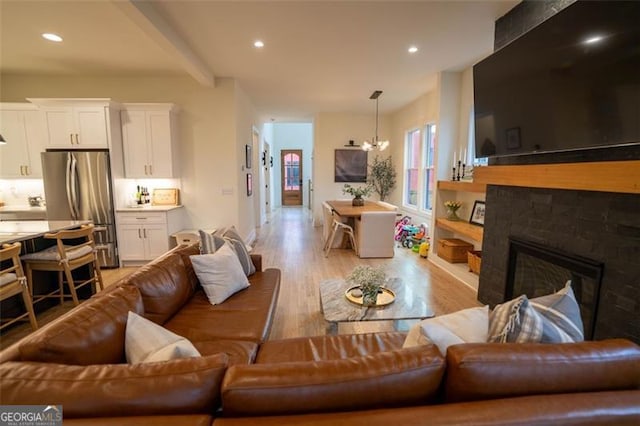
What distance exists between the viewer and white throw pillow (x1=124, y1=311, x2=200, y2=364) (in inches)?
40.4

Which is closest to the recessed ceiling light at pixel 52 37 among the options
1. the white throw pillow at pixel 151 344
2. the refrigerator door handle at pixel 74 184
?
the refrigerator door handle at pixel 74 184

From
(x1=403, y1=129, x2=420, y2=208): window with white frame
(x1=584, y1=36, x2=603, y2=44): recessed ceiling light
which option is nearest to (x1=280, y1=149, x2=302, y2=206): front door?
(x1=403, y1=129, x2=420, y2=208): window with white frame

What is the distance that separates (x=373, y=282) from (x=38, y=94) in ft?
18.5

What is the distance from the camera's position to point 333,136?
7.14 meters

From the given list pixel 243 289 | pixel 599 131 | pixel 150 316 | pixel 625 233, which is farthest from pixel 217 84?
pixel 625 233

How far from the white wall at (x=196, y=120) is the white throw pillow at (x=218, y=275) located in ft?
8.26

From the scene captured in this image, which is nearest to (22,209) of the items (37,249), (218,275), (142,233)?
(142,233)

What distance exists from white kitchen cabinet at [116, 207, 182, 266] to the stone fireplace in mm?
4303

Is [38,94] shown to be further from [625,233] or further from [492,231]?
[625,233]

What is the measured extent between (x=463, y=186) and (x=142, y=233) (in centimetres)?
451

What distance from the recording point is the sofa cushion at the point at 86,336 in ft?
3.34

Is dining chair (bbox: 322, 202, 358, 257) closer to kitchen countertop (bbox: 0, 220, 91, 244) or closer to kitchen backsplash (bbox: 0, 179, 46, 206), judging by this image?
kitchen countertop (bbox: 0, 220, 91, 244)

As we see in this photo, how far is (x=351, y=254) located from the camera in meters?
4.99

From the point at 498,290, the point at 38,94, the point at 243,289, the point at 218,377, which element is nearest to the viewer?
the point at 218,377
